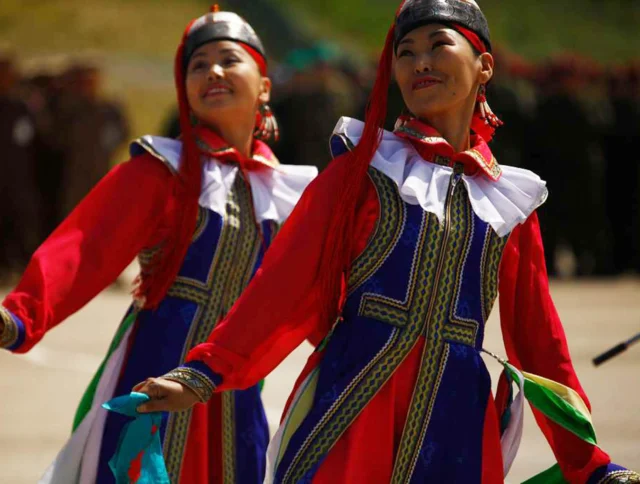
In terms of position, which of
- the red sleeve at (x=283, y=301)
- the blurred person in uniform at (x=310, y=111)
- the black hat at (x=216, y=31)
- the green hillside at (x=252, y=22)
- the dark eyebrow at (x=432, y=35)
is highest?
the green hillside at (x=252, y=22)

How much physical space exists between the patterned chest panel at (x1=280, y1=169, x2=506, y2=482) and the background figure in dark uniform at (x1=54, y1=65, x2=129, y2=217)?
11.7 meters

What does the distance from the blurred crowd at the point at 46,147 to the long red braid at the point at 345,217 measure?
11.3 meters

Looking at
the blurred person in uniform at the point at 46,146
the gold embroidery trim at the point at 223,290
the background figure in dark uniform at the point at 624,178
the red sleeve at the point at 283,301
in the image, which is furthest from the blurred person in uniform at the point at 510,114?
the red sleeve at the point at 283,301

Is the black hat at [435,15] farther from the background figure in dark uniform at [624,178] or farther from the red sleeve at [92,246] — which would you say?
the background figure in dark uniform at [624,178]

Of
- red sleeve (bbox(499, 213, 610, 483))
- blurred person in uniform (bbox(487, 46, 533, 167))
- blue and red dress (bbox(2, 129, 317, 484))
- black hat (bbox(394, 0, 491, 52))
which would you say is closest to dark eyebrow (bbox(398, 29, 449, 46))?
black hat (bbox(394, 0, 491, 52))

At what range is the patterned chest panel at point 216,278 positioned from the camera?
13.8ft

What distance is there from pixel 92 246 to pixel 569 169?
11726 mm

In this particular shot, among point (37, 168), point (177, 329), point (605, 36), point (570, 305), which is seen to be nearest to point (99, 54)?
point (605, 36)

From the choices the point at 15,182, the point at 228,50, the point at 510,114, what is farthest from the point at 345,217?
the point at 510,114

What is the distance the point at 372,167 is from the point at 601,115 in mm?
12537

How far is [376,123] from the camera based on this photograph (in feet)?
11.7

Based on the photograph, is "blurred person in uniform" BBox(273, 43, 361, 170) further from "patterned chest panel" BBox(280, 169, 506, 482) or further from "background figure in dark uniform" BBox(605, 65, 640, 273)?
"patterned chest panel" BBox(280, 169, 506, 482)

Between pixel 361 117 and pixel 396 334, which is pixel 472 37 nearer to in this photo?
pixel 396 334

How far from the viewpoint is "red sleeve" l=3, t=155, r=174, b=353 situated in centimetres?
401
